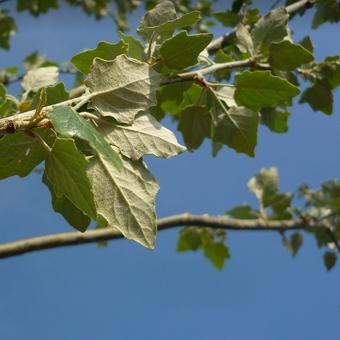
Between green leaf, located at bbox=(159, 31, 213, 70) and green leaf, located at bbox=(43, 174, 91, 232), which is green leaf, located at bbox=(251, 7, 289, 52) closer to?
green leaf, located at bbox=(159, 31, 213, 70)

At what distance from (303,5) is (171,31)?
0.76 metres

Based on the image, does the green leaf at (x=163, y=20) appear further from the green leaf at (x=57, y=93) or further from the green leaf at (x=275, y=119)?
the green leaf at (x=275, y=119)

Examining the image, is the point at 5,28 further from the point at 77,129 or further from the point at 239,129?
the point at 77,129

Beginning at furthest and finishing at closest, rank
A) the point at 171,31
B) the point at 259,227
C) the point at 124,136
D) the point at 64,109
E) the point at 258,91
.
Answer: the point at 259,227 < the point at 258,91 < the point at 171,31 < the point at 124,136 < the point at 64,109

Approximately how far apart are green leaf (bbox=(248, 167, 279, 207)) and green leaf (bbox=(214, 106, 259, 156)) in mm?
854

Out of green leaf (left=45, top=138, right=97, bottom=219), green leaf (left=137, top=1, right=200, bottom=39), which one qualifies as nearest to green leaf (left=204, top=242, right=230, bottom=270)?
green leaf (left=137, top=1, right=200, bottom=39)

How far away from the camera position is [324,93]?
1416mm

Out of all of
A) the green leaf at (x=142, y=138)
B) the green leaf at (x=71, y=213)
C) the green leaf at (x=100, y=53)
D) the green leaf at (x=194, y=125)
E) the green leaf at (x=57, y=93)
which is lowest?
the green leaf at (x=194, y=125)

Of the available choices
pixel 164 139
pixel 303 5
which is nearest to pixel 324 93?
pixel 303 5

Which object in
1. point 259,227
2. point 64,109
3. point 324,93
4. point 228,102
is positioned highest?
point 64,109

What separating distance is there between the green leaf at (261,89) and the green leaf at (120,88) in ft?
1.15

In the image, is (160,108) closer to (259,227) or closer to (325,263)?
(259,227)

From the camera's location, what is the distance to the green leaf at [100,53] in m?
0.78

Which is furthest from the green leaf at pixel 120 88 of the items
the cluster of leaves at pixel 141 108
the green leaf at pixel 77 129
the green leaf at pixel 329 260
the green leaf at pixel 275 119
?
the green leaf at pixel 329 260
